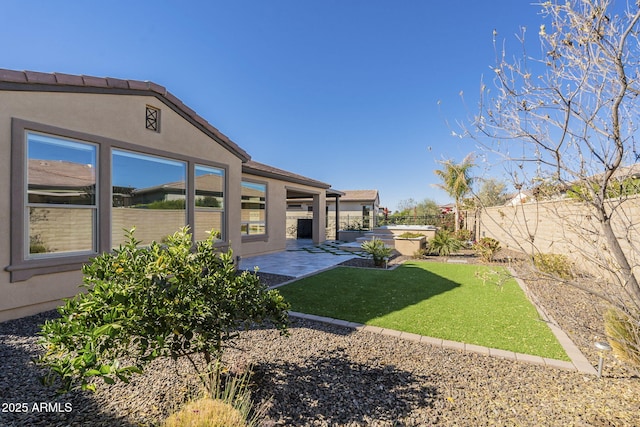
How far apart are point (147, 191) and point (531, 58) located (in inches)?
314

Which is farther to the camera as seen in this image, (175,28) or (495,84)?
(175,28)

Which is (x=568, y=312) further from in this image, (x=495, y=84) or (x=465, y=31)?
(x=465, y=31)

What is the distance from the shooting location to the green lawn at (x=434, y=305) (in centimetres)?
476

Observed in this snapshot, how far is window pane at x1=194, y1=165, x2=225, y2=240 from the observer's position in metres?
8.69

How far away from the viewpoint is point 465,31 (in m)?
7.36

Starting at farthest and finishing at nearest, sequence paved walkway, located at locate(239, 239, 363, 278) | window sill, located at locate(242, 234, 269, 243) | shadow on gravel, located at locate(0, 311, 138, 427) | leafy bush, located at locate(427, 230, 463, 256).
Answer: leafy bush, located at locate(427, 230, 463, 256) → window sill, located at locate(242, 234, 269, 243) → paved walkway, located at locate(239, 239, 363, 278) → shadow on gravel, located at locate(0, 311, 138, 427)

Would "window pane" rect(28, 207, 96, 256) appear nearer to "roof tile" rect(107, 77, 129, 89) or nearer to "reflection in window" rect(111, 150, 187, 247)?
"reflection in window" rect(111, 150, 187, 247)

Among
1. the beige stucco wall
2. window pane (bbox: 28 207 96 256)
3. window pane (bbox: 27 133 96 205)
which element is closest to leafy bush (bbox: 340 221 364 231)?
the beige stucco wall

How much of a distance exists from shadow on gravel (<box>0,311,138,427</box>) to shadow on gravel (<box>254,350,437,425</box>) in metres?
1.36

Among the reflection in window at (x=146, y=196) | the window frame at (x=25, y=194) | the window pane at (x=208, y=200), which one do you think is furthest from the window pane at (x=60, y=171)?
the window pane at (x=208, y=200)

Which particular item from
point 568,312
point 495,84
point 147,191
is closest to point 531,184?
point 495,84

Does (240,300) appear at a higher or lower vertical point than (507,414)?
higher

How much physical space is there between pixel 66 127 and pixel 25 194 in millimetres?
1463

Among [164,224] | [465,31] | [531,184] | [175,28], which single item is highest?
Answer: [175,28]
